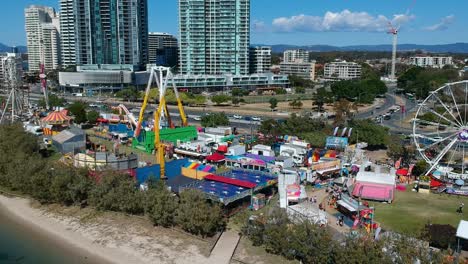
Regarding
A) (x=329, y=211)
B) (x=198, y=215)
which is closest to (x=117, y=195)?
(x=198, y=215)

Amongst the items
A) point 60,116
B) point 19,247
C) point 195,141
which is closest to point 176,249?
point 19,247

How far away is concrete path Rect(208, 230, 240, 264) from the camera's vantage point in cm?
2069

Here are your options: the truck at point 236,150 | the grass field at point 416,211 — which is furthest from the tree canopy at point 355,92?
the grass field at point 416,211

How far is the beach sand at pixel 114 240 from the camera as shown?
21.5m

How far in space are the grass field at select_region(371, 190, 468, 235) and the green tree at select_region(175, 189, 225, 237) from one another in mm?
9403

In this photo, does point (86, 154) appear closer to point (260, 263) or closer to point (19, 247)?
point (19, 247)

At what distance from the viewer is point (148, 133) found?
41.6 metres

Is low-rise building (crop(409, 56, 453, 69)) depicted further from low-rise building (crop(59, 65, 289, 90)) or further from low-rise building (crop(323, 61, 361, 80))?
low-rise building (crop(59, 65, 289, 90))

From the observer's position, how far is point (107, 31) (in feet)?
350

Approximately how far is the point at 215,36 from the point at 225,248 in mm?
89248

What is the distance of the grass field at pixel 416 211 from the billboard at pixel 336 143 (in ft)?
35.7

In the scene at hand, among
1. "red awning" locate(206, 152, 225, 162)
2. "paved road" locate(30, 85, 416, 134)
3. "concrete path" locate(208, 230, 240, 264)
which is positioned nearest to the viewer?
"concrete path" locate(208, 230, 240, 264)

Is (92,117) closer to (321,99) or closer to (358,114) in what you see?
(321,99)

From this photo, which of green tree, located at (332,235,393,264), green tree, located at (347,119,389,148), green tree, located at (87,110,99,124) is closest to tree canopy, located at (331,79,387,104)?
green tree, located at (347,119,389,148)
